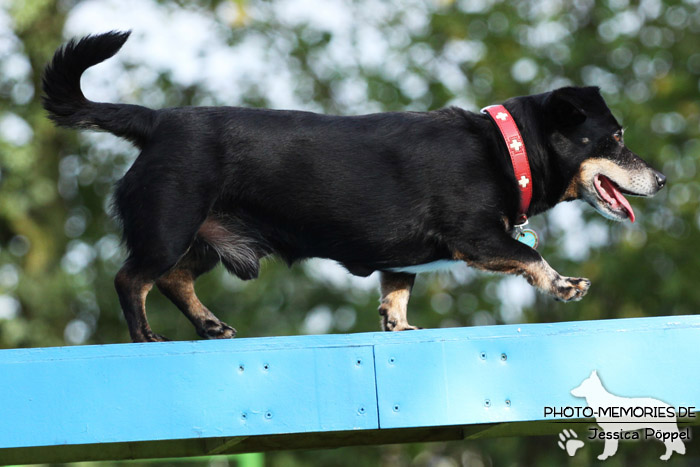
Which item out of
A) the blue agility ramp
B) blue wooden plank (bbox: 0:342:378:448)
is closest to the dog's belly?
the blue agility ramp

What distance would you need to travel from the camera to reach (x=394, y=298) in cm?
455

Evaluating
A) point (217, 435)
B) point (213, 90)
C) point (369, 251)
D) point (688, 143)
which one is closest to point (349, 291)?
point (213, 90)

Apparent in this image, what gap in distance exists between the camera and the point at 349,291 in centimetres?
1501

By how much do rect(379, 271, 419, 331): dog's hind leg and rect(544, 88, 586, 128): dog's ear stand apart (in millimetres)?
1085

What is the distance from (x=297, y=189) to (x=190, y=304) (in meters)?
0.82

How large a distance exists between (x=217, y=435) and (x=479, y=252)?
58.7 inches

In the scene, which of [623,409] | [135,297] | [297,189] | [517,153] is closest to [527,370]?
[623,409]

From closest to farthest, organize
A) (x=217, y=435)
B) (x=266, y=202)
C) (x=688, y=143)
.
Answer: (x=217, y=435)
(x=266, y=202)
(x=688, y=143)

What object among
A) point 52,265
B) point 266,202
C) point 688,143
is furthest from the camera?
point 52,265

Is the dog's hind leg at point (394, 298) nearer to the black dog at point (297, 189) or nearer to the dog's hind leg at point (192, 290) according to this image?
the black dog at point (297, 189)

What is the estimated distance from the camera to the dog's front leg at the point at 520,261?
13.1 feet

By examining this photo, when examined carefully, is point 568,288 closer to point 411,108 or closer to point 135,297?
point 135,297

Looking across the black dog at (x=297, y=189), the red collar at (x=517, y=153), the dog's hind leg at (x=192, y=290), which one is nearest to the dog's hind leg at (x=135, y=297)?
the black dog at (x=297, y=189)

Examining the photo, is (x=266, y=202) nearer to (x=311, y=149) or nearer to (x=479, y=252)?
(x=311, y=149)
